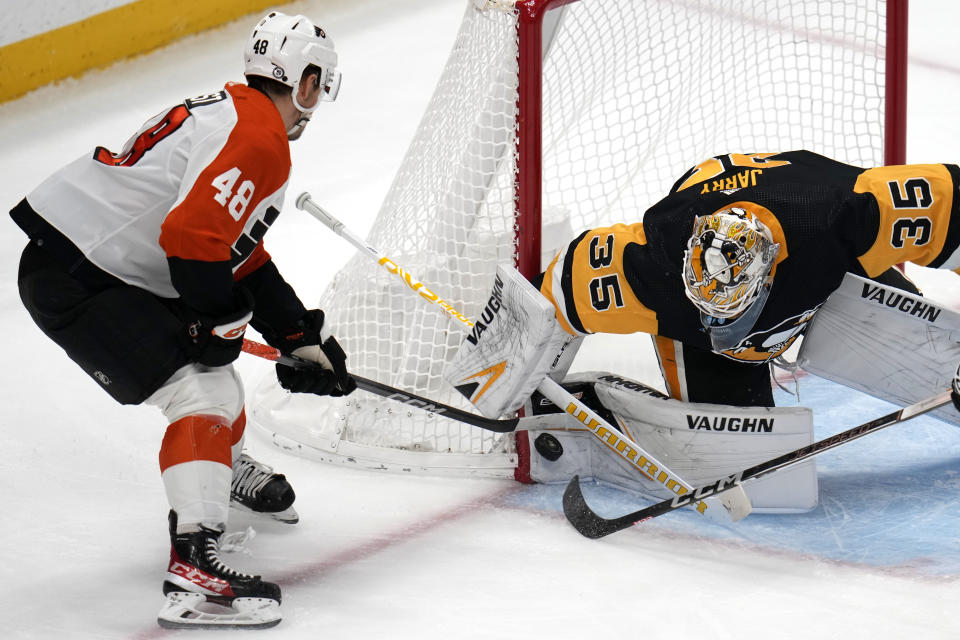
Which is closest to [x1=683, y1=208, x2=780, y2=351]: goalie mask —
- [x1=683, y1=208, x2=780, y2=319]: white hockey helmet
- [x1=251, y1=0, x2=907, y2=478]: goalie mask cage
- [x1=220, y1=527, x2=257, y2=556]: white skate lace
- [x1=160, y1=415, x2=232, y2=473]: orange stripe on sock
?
[x1=683, y1=208, x2=780, y2=319]: white hockey helmet

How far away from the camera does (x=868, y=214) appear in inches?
89.1

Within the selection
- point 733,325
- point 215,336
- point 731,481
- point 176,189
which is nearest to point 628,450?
point 731,481

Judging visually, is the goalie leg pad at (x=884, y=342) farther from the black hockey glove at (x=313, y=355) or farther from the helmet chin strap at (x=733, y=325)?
the black hockey glove at (x=313, y=355)

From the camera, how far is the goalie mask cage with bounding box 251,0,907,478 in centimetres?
264

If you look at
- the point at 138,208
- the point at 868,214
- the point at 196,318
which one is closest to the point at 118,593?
the point at 196,318

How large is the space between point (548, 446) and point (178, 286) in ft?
3.05

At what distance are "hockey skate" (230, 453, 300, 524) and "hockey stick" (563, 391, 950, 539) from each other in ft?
1.88

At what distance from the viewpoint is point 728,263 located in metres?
2.17

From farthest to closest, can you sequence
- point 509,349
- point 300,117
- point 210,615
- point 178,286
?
point 509,349, point 300,117, point 210,615, point 178,286

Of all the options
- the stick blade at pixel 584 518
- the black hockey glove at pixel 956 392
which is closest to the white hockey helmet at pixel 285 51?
the stick blade at pixel 584 518

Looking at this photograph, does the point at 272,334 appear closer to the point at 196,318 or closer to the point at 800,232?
the point at 196,318

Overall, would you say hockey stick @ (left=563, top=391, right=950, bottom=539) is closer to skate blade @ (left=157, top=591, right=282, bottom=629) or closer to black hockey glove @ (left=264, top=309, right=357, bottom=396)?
black hockey glove @ (left=264, top=309, right=357, bottom=396)

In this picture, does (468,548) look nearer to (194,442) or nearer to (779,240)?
(194,442)

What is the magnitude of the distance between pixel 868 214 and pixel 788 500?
61cm
